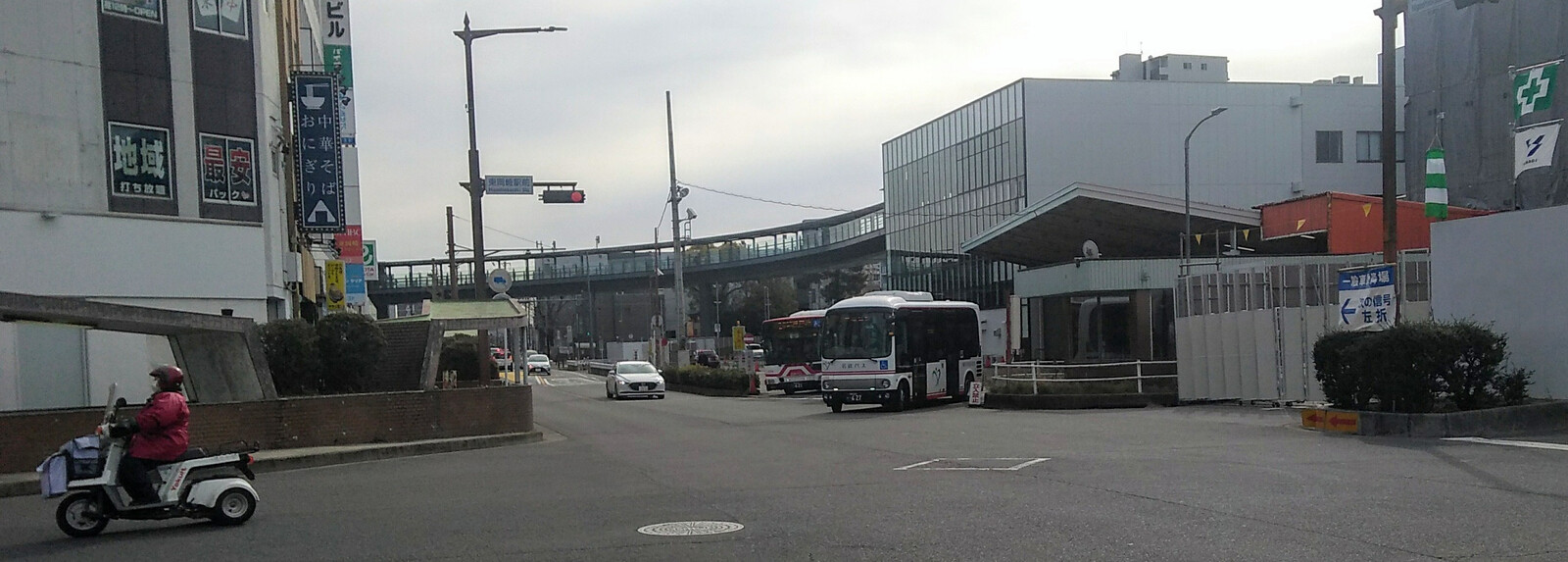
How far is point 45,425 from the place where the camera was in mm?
17375

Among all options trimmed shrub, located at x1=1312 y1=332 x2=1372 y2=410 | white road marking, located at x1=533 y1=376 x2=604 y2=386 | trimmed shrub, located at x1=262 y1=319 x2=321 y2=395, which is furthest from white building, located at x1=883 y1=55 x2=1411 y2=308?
trimmed shrub, located at x1=262 y1=319 x2=321 y2=395

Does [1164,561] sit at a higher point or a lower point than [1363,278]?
lower

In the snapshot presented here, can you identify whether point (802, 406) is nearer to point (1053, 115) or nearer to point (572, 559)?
point (572, 559)

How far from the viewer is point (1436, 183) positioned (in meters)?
21.4

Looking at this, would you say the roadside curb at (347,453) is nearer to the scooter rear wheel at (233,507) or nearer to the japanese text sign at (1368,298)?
the scooter rear wheel at (233,507)

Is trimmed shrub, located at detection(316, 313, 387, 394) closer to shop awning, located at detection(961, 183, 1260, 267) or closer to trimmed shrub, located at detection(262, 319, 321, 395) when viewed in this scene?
trimmed shrub, located at detection(262, 319, 321, 395)

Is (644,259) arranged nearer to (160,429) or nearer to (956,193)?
(956,193)

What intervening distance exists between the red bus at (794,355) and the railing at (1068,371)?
50.3 ft

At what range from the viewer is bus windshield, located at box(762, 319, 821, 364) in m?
48.3

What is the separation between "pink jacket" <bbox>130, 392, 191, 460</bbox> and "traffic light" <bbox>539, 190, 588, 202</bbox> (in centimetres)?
1775

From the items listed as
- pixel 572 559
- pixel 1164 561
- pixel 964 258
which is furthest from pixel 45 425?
pixel 964 258

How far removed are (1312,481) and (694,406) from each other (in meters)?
27.6

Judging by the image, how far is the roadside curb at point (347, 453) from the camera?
1587 cm

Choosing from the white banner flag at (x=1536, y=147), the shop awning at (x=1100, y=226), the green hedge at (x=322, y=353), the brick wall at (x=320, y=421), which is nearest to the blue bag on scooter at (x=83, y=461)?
the brick wall at (x=320, y=421)
